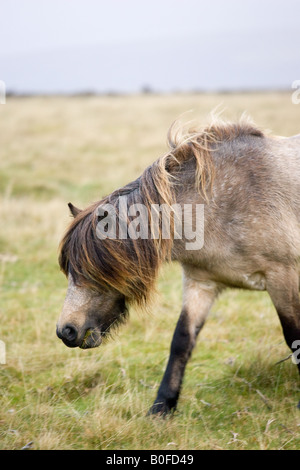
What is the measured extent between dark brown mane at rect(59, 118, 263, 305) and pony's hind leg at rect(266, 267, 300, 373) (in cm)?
75

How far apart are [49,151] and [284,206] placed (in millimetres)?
14352

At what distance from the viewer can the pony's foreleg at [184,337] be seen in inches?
149

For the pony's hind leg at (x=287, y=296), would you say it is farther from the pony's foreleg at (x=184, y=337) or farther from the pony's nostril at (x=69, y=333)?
the pony's nostril at (x=69, y=333)

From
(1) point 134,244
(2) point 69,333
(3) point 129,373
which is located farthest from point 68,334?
(3) point 129,373

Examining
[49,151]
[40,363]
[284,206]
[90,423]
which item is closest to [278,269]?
[284,206]

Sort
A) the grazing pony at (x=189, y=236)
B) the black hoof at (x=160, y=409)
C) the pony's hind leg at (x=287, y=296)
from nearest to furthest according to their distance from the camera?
1. the grazing pony at (x=189, y=236)
2. the pony's hind leg at (x=287, y=296)
3. the black hoof at (x=160, y=409)

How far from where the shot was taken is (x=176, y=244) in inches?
147

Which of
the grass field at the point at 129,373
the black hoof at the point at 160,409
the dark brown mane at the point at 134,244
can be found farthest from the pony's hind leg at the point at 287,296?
the black hoof at the point at 160,409

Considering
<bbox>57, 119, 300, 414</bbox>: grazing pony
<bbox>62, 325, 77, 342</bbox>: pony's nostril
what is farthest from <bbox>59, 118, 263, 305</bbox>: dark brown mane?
<bbox>62, 325, 77, 342</bbox>: pony's nostril

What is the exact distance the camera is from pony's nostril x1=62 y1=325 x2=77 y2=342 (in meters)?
3.48

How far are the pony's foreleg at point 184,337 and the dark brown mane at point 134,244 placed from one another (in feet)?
1.27

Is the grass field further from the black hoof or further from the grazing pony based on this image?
the grazing pony

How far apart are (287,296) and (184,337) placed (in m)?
0.81
